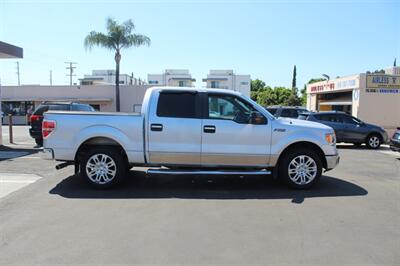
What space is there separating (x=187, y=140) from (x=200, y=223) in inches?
85.2

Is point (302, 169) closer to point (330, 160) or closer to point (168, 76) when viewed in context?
point (330, 160)

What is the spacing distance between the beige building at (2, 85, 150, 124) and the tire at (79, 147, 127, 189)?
31745 millimetres

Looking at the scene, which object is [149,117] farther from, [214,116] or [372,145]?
[372,145]

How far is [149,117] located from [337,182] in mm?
4254

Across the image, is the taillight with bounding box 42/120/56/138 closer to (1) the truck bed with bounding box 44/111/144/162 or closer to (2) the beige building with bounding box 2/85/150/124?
(1) the truck bed with bounding box 44/111/144/162

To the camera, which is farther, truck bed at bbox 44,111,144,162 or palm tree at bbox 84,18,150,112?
palm tree at bbox 84,18,150,112

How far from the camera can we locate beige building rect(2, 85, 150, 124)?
126 ft

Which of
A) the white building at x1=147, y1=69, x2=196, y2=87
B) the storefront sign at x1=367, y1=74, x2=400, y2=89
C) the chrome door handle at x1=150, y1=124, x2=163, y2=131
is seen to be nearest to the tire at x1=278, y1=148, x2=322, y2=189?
the chrome door handle at x1=150, y1=124, x2=163, y2=131

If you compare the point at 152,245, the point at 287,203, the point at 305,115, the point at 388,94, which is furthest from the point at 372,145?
the point at 152,245

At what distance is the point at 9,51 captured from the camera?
45.8 ft

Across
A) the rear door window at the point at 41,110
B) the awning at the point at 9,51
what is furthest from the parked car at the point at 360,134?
the awning at the point at 9,51

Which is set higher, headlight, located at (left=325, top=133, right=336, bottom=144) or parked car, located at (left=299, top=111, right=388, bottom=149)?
headlight, located at (left=325, top=133, right=336, bottom=144)

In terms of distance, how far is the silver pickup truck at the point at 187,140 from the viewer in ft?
22.8

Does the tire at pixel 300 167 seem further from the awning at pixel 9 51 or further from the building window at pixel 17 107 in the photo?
the building window at pixel 17 107
